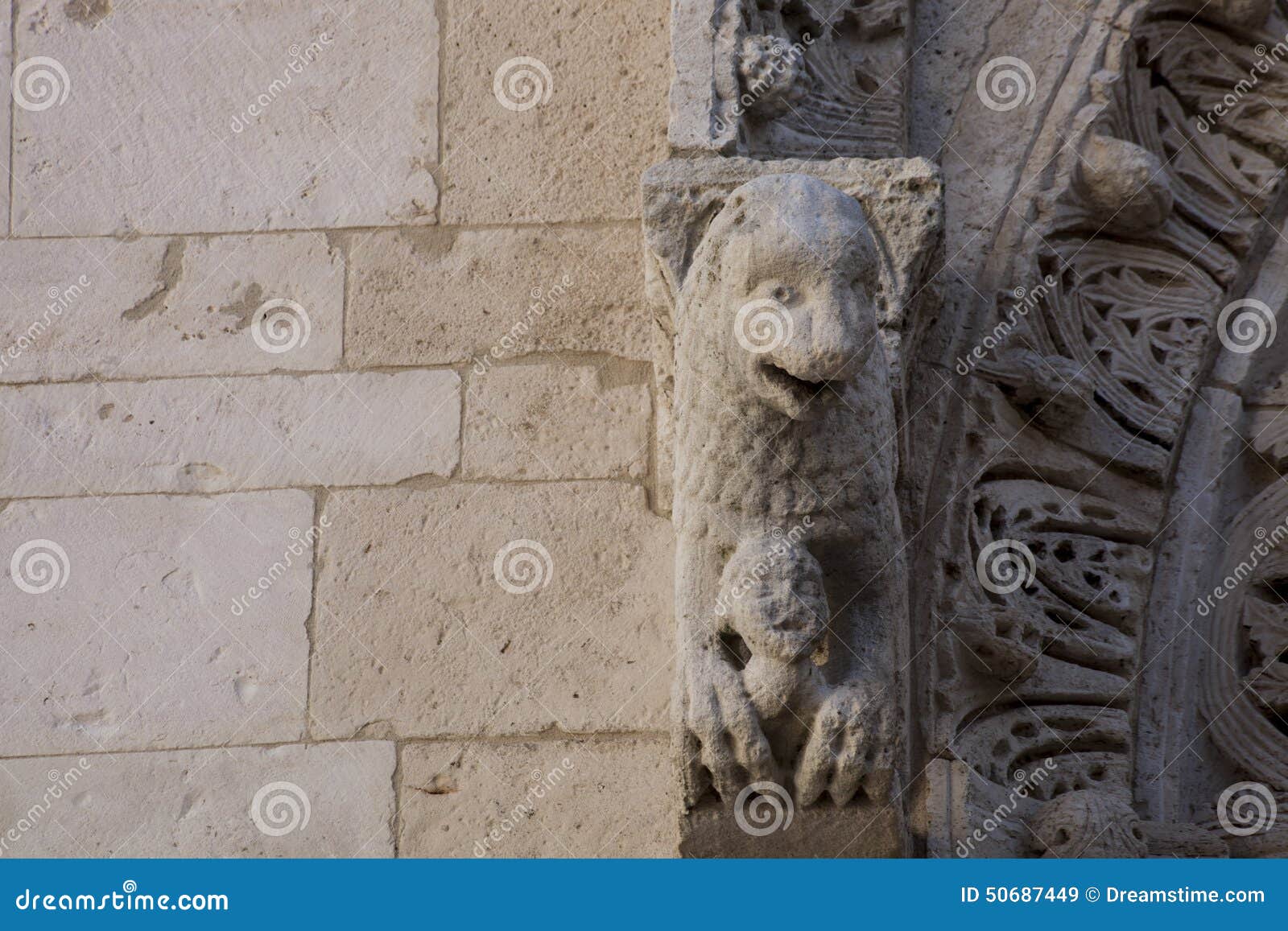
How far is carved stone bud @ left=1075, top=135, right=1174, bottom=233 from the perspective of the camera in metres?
4.07

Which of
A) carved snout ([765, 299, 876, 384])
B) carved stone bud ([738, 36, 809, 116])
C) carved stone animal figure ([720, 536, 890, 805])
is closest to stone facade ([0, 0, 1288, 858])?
carved stone bud ([738, 36, 809, 116])

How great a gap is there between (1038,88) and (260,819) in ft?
6.82

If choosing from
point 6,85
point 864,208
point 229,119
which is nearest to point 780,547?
point 864,208

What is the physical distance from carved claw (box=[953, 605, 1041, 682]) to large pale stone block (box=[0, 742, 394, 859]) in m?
1.10

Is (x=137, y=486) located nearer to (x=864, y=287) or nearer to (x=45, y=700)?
(x=45, y=700)

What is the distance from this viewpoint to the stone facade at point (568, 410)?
3.80m

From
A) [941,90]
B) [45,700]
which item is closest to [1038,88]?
[941,90]

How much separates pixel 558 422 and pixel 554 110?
67 cm

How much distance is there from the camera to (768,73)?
3791 millimetres

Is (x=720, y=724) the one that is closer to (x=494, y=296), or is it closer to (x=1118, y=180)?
(x=494, y=296)

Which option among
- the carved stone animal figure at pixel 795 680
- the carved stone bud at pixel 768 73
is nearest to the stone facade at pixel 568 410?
the carved stone bud at pixel 768 73

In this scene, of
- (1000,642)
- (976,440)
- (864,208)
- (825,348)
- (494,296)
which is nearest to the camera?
(825,348)

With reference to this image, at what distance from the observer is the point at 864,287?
10.7 ft

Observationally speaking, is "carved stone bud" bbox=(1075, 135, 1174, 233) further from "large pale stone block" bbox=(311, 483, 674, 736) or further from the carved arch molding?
"large pale stone block" bbox=(311, 483, 674, 736)
